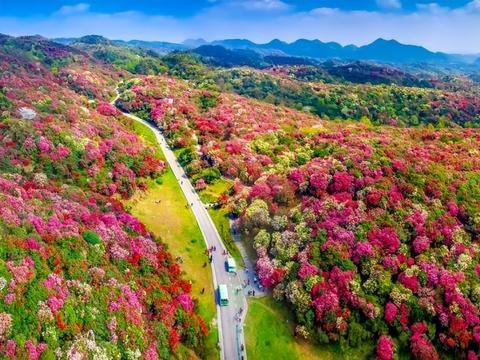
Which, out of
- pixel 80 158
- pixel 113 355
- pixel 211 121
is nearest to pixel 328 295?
pixel 113 355

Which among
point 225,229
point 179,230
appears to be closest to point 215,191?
point 225,229

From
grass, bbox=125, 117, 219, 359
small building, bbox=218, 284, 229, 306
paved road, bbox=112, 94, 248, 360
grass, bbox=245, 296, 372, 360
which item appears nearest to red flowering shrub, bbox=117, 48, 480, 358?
grass, bbox=245, 296, 372, 360

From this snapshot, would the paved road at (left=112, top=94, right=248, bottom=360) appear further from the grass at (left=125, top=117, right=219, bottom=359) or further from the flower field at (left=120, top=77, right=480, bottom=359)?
the flower field at (left=120, top=77, right=480, bottom=359)

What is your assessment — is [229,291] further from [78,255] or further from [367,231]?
[367,231]

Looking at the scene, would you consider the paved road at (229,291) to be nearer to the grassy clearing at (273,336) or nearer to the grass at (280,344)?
the grassy clearing at (273,336)

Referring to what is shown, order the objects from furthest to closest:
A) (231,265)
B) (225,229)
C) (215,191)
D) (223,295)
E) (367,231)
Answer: (215,191)
(225,229)
(367,231)
(231,265)
(223,295)
